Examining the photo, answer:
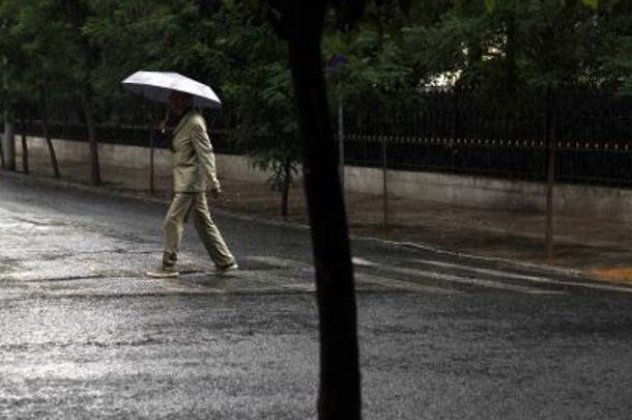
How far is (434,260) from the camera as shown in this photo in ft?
44.8

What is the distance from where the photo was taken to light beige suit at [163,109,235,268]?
1160 cm

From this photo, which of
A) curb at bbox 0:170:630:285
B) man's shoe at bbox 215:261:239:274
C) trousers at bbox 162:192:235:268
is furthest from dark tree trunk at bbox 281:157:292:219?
trousers at bbox 162:192:235:268

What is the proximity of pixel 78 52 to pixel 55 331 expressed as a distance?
16934mm

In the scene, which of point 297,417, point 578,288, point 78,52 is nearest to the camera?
point 297,417

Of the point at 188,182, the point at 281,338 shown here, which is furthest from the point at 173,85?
the point at 281,338

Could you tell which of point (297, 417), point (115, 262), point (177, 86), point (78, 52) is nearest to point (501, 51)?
point (177, 86)

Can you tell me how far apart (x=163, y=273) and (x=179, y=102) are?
1.89m

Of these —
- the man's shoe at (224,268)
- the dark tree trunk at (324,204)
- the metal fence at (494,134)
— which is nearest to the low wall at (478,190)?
the metal fence at (494,134)

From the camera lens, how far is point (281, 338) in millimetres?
8305

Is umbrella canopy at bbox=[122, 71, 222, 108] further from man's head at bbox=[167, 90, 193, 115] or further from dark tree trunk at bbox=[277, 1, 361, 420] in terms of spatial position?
dark tree trunk at bbox=[277, 1, 361, 420]

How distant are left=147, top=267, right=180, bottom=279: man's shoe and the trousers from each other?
0.04 m

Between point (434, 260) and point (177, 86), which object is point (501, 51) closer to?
point (434, 260)

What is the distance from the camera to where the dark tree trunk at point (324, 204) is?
313cm

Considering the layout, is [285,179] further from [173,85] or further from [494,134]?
[173,85]
